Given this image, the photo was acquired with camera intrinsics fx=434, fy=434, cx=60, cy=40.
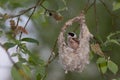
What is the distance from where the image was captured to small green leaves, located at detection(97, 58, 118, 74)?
1.70m

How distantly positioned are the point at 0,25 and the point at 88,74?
3715 mm

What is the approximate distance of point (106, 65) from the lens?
69.6 inches

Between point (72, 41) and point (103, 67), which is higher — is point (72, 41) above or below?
above

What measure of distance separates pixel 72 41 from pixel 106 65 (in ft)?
0.71

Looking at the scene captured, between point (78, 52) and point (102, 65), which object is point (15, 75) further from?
point (102, 65)

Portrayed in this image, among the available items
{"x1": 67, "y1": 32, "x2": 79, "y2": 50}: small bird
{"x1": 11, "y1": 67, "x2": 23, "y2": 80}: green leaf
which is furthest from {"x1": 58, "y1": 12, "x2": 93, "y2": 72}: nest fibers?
{"x1": 11, "y1": 67, "x2": 23, "y2": 80}: green leaf

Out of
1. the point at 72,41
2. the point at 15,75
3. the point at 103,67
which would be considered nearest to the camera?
the point at 15,75

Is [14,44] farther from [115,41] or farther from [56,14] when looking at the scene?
[115,41]

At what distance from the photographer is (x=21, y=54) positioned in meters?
1.59

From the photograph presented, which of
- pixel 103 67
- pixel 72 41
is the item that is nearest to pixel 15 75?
pixel 72 41

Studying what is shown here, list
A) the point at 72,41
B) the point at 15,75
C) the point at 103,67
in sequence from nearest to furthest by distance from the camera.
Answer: the point at 15,75, the point at 72,41, the point at 103,67

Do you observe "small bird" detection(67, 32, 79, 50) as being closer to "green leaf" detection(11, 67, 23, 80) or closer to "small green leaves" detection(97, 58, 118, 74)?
"small green leaves" detection(97, 58, 118, 74)

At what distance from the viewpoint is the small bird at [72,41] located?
1633mm

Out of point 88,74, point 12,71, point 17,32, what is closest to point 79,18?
point 17,32
